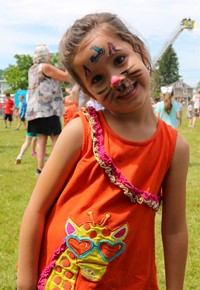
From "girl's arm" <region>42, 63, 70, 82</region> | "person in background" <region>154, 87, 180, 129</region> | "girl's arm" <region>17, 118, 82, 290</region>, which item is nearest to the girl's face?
"girl's arm" <region>17, 118, 82, 290</region>

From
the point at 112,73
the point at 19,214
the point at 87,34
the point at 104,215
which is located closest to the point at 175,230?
the point at 104,215

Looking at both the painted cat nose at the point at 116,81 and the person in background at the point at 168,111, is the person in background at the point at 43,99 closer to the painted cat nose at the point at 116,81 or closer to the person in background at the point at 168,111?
the person in background at the point at 168,111

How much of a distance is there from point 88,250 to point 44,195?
22 cm

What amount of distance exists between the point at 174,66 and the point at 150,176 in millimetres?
105364

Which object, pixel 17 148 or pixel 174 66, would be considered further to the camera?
pixel 174 66

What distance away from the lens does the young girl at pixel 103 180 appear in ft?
4.55

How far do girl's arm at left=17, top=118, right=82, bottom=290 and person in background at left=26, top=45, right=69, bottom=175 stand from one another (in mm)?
4712

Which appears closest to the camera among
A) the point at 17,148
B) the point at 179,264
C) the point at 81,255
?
the point at 81,255

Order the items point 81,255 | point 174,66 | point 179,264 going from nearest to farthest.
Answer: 1. point 81,255
2. point 179,264
3. point 174,66

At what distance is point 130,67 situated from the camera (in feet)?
4.74

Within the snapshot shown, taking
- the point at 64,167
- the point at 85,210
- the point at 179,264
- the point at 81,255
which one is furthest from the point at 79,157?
the point at 179,264

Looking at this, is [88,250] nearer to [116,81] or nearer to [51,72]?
[116,81]

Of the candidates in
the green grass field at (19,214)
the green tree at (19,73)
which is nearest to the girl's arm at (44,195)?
the green grass field at (19,214)

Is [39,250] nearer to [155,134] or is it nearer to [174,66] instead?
[155,134]
